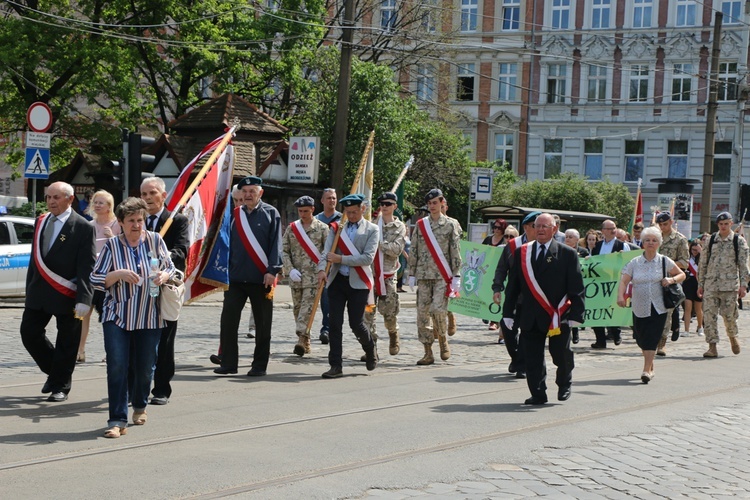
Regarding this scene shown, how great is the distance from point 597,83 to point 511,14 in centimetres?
556

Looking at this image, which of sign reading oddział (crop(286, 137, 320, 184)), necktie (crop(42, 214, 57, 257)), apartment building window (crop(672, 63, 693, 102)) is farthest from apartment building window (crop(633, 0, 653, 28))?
necktie (crop(42, 214, 57, 257))

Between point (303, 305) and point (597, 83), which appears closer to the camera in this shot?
point (303, 305)

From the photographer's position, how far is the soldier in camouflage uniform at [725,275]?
48.9ft

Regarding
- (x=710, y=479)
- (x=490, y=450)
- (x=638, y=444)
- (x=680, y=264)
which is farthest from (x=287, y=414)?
(x=680, y=264)

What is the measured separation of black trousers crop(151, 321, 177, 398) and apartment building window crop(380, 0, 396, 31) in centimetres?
2934

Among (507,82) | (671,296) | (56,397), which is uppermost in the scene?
(507,82)

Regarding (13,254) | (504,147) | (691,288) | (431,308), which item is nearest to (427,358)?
(431,308)

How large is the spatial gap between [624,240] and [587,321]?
2.51m

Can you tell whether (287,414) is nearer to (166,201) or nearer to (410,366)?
(166,201)

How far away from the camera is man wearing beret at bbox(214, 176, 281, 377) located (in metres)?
10.6

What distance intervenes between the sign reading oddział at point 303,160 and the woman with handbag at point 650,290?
14840 mm

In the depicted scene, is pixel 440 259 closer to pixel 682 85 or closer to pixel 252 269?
pixel 252 269

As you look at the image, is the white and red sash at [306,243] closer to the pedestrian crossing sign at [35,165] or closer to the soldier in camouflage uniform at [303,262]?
the soldier in camouflage uniform at [303,262]

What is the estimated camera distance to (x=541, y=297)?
9539 millimetres
